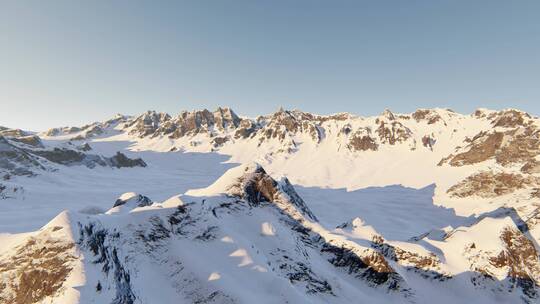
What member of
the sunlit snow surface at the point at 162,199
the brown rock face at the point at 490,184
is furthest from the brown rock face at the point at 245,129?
the brown rock face at the point at 490,184

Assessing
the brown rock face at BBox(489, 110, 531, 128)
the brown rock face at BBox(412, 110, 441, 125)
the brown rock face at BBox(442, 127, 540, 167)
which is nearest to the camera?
the brown rock face at BBox(442, 127, 540, 167)

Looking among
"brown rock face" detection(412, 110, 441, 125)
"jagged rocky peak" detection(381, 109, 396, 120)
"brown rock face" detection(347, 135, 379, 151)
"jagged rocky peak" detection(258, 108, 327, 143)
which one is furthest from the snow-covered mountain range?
"jagged rocky peak" detection(258, 108, 327, 143)

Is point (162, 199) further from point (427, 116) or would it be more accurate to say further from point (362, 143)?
point (427, 116)

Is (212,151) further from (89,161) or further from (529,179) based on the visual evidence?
(529,179)

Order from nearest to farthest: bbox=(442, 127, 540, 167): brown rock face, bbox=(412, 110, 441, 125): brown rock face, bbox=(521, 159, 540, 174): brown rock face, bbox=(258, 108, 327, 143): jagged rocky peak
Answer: bbox=(521, 159, 540, 174): brown rock face, bbox=(442, 127, 540, 167): brown rock face, bbox=(412, 110, 441, 125): brown rock face, bbox=(258, 108, 327, 143): jagged rocky peak

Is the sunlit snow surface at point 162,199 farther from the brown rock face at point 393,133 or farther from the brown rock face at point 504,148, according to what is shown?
the brown rock face at point 393,133

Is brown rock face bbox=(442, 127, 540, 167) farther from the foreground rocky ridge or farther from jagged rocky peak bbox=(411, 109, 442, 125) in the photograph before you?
Answer: the foreground rocky ridge

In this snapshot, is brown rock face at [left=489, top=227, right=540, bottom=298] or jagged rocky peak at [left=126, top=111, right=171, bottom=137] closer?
brown rock face at [left=489, top=227, right=540, bottom=298]
